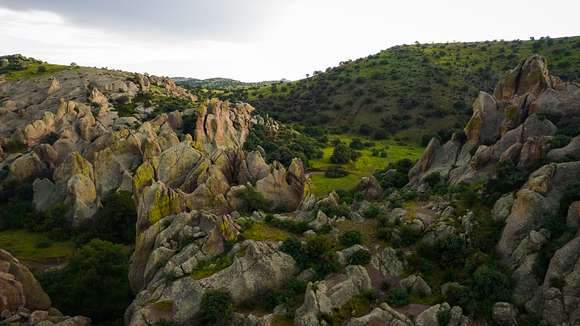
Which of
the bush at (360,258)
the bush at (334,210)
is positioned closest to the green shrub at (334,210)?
the bush at (334,210)

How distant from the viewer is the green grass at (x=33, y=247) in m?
57.9

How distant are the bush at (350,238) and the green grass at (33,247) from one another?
3936 centimetres

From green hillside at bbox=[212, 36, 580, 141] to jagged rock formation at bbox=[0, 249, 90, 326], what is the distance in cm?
10682

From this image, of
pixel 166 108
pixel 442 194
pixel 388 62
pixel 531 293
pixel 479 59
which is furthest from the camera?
pixel 388 62

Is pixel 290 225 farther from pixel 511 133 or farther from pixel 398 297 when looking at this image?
pixel 511 133

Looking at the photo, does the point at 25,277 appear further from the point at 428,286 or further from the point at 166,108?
the point at 166,108

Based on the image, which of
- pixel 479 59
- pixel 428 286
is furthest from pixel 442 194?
pixel 479 59

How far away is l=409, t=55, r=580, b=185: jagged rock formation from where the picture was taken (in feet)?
136

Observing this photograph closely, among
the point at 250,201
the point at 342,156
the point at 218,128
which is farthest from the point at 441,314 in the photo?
the point at 218,128

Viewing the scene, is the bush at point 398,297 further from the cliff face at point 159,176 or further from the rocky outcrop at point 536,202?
the rocky outcrop at point 536,202

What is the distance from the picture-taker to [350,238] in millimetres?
37656

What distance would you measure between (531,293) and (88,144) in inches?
3053

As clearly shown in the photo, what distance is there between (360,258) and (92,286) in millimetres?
25079

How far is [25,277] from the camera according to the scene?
3669 centimetres
